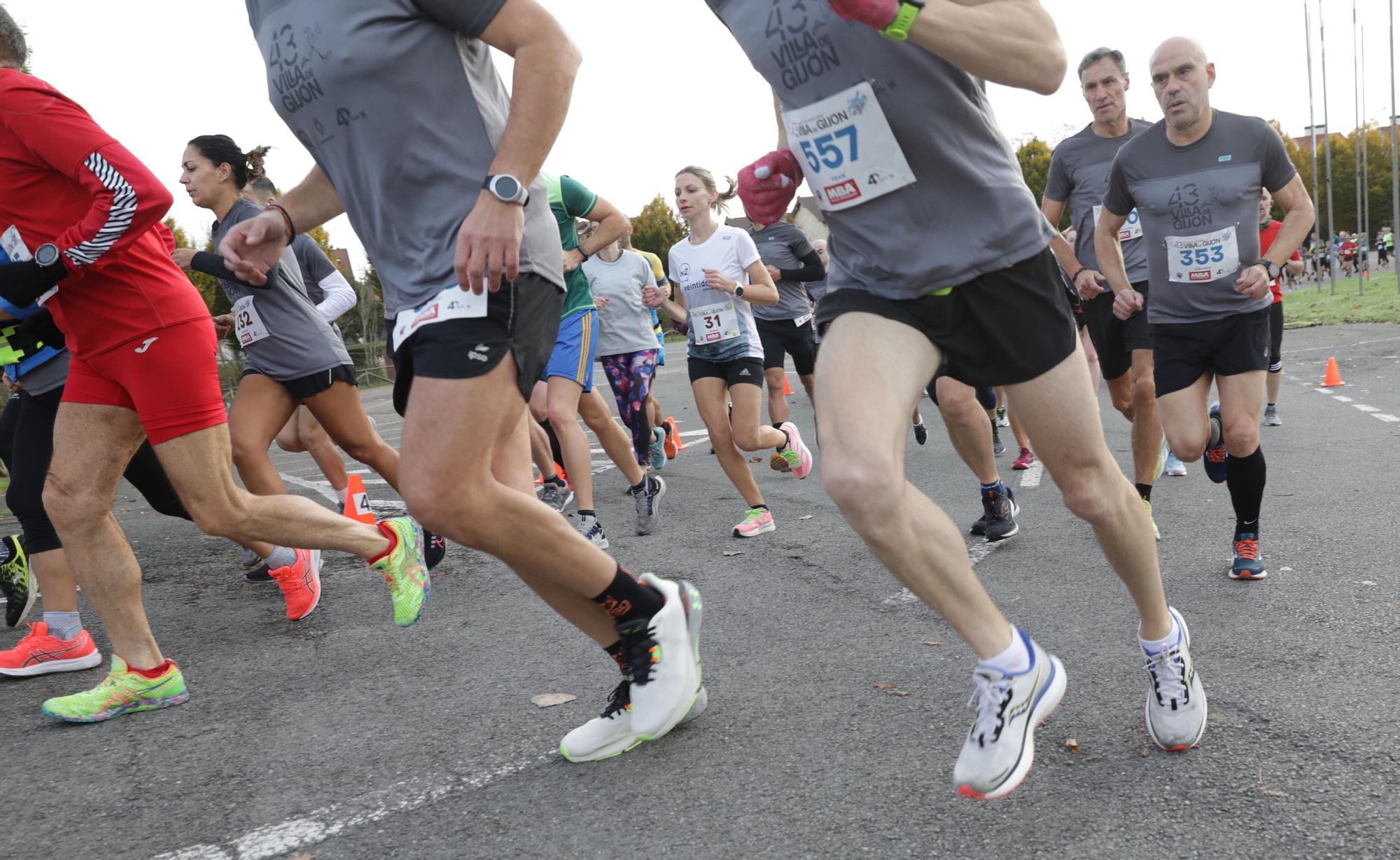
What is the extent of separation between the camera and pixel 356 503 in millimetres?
6840

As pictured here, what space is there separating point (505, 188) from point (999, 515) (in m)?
3.48

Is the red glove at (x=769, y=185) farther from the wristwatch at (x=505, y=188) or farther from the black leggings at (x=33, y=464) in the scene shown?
the black leggings at (x=33, y=464)

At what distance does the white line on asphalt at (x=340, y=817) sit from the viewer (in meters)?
2.48

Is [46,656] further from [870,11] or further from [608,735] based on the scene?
[870,11]

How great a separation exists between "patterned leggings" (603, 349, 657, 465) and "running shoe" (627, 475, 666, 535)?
111cm

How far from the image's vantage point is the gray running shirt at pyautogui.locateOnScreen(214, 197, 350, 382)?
504 centimetres

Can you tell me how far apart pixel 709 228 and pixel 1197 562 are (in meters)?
3.65

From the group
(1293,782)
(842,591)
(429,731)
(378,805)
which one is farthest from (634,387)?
(1293,782)

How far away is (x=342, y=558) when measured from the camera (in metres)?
6.05

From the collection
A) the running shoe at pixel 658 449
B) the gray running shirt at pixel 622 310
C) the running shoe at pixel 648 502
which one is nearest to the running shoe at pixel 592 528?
the running shoe at pixel 648 502

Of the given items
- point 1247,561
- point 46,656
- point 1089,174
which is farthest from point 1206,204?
point 46,656

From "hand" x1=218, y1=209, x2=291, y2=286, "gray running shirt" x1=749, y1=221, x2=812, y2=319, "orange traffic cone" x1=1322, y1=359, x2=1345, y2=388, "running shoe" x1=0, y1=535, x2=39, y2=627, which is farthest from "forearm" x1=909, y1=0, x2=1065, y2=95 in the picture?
"orange traffic cone" x1=1322, y1=359, x2=1345, y2=388

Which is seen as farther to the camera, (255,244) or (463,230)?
(255,244)

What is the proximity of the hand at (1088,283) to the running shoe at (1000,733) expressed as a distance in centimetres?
389
